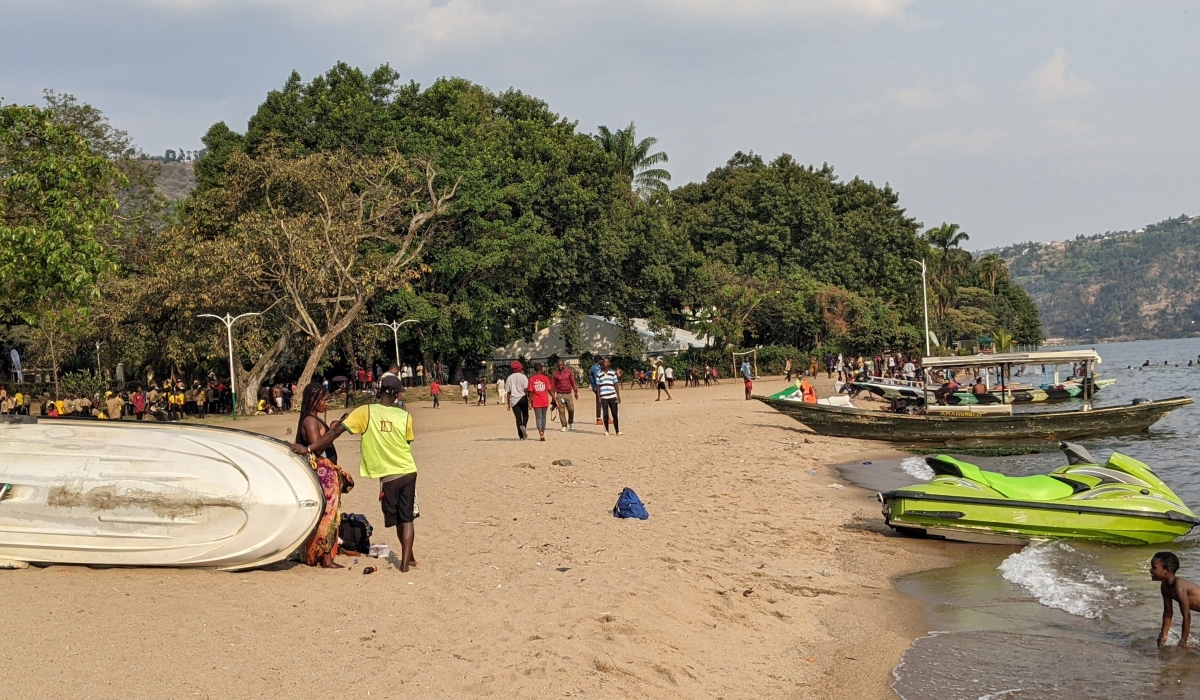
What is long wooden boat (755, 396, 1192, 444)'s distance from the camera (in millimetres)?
23141

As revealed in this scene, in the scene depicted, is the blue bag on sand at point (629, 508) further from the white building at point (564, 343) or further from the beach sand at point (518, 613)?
the white building at point (564, 343)

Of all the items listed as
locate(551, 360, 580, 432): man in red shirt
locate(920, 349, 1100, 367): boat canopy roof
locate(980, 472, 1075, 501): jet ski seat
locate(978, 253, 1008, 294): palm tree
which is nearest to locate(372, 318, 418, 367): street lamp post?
locate(551, 360, 580, 432): man in red shirt

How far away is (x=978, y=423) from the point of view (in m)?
23.2

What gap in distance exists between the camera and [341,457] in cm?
1927

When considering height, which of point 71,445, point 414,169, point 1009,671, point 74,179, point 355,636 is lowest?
point 1009,671

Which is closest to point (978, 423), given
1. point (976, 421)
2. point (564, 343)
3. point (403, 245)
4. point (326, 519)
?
point (976, 421)

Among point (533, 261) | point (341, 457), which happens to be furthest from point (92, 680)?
point (533, 261)

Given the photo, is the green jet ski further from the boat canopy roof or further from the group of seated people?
the group of seated people

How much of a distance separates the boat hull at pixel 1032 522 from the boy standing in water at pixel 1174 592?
3547 millimetres

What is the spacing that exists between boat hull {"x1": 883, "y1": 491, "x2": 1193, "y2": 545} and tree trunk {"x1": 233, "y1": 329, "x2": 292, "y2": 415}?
29376 mm

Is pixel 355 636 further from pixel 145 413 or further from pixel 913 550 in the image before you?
pixel 145 413

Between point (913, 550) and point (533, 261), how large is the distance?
3506 cm

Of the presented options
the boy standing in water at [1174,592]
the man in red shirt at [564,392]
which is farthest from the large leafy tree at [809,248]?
the boy standing in water at [1174,592]

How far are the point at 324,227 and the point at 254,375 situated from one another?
6.21 meters
